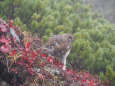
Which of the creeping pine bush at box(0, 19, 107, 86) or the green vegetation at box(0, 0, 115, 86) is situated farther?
the green vegetation at box(0, 0, 115, 86)

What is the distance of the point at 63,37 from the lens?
9.88 feet

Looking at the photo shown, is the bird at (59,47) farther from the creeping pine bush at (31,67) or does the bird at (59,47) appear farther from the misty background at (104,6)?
the misty background at (104,6)

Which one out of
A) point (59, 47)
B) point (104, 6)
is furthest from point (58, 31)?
point (104, 6)

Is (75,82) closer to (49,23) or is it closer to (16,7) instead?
(49,23)

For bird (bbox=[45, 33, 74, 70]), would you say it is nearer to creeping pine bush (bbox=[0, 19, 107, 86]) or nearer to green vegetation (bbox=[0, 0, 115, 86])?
creeping pine bush (bbox=[0, 19, 107, 86])

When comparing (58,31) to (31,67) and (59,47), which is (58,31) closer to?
(59,47)

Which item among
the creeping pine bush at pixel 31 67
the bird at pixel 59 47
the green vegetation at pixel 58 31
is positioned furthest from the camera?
the green vegetation at pixel 58 31

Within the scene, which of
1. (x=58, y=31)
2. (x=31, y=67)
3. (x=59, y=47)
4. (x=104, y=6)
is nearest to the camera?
(x=31, y=67)

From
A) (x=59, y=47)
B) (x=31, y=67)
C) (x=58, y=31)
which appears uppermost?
(x=58, y=31)

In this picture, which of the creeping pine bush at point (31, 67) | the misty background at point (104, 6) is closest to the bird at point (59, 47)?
the creeping pine bush at point (31, 67)

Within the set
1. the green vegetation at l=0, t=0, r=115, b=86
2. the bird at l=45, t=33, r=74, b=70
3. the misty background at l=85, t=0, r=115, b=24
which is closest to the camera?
the bird at l=45, t=33, r=74, b=70

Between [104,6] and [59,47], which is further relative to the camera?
[104,6]

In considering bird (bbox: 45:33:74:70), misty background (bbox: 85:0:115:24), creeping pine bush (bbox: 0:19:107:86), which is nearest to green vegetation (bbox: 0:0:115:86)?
bird (bbox: 45:33:74:70)

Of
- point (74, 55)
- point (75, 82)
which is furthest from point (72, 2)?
point (75, 82)
